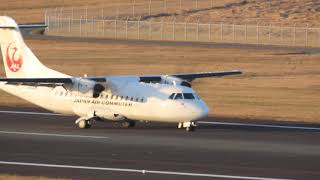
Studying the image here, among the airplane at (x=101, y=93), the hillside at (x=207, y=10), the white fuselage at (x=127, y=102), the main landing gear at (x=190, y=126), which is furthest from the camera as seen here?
the hillside at (x=207, y=10)

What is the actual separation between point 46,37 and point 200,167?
70.2 metres

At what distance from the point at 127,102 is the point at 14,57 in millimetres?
6990

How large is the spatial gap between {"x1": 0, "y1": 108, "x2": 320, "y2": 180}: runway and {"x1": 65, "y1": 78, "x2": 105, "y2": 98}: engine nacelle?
1746mm

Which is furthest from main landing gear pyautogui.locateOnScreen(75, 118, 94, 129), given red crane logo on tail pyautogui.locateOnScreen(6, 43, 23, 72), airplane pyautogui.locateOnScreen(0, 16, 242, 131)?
red crane logo on tail pyautogui.locateOnScreen(6, 43, 23, 72)

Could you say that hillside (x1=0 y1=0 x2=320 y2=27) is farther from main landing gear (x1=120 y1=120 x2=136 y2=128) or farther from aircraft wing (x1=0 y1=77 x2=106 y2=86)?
aircraft wing (x1=0 y1=77 x2=106 y2=86)

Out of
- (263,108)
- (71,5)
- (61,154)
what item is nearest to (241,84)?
(263,108)

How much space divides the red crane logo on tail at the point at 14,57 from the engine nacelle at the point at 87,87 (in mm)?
3668

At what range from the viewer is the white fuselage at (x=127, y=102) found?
1831 inches

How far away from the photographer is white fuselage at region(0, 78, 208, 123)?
46500 millimetres

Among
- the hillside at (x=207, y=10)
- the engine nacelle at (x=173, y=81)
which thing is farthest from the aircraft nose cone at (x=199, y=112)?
the hillside at (x=207, y=10)

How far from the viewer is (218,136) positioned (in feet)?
154

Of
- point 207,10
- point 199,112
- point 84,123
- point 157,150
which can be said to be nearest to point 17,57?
point 84,123

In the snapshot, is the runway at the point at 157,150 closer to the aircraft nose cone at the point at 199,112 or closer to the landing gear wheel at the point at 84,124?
the landing gear wheel at the point at 84,124

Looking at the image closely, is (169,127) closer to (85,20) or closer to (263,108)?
(263,108)
